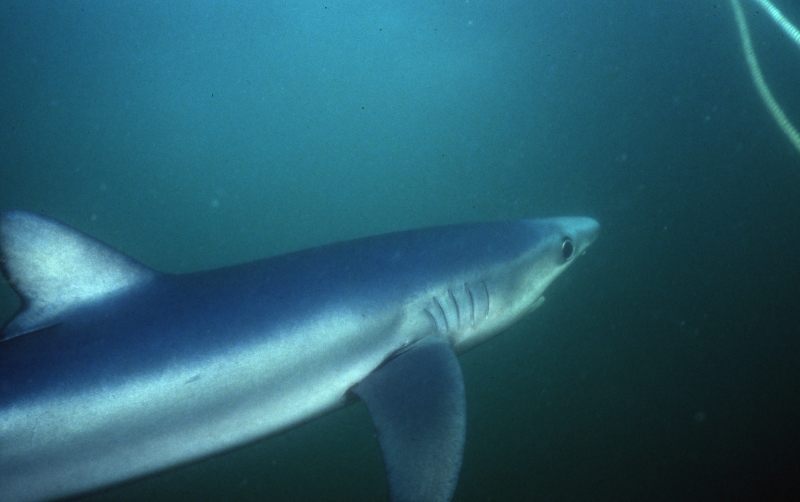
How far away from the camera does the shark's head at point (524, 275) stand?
2.87m

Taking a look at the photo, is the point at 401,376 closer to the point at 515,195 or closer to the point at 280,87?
the point at 515,195

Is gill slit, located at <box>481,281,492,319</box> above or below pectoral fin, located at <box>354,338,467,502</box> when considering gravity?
above

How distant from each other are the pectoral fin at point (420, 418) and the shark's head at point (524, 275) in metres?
0.48

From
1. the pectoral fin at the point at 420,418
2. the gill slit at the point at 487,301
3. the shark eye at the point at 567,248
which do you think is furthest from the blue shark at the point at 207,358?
the shark eye at the point at 567,248

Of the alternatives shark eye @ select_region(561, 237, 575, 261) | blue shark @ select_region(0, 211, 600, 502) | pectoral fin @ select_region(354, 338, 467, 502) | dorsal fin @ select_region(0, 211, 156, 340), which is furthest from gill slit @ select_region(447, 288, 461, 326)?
dorsal fin @ select_region(0, 211, 156, 340)

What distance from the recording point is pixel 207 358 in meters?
1.92

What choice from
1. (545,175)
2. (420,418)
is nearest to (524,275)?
(420,418)

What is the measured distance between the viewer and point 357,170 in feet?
232

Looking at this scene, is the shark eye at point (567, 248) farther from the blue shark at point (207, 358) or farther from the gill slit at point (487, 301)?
the blue shark at point (207, 358)

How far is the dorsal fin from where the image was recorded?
2.03 m

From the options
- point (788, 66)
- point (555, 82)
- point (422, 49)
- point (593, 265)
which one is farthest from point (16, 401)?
point (422, 49)

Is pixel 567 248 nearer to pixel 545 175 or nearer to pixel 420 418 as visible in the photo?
pixel 420 418

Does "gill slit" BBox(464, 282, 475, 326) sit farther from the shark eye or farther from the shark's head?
the shark eye

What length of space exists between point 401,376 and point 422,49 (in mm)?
38794
